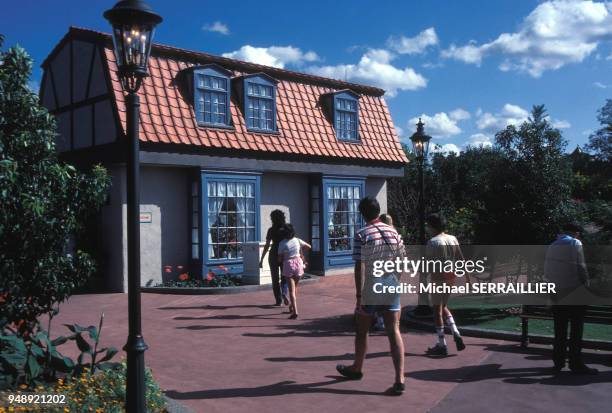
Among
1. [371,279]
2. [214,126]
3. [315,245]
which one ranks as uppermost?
[214,126]

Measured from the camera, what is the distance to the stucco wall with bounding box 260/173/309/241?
16.6 meters

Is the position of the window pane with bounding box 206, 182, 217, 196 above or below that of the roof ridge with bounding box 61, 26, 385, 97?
below

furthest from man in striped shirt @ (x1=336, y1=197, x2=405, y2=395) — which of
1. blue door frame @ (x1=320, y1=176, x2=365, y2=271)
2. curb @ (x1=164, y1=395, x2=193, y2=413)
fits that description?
blue door frame @ (x1=320, y1=176, x2=365, y2=271)

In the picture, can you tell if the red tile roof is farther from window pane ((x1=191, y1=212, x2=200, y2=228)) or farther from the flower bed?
the flower bed

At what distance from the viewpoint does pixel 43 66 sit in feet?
54.9

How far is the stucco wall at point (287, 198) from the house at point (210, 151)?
0.03m

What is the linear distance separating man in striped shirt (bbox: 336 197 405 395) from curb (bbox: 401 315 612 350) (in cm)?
312

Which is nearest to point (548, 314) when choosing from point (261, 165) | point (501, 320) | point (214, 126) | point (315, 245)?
point (501, 320)

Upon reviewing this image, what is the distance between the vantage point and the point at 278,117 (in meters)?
16.8

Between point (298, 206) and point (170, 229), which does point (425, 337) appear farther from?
point (298, 206)

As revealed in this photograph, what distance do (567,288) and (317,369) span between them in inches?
116

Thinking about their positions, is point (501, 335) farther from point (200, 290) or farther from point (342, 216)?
point (342, 216)

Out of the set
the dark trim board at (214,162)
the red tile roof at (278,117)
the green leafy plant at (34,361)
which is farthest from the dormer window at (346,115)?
the green leafy plant at (34,361)

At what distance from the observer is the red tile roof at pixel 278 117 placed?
45.9 feet
